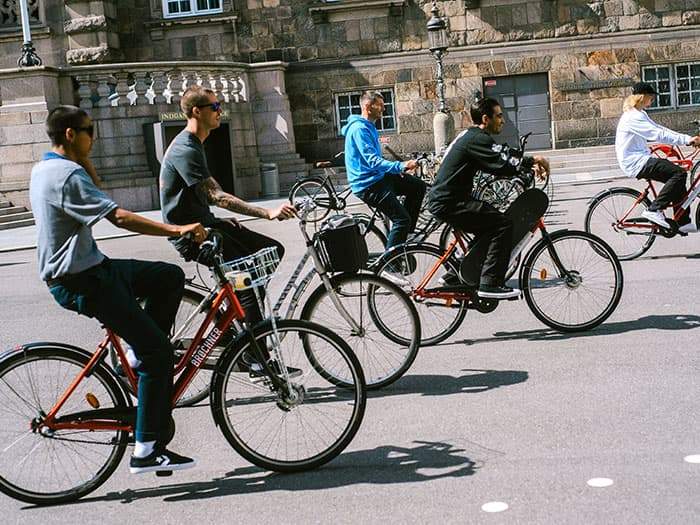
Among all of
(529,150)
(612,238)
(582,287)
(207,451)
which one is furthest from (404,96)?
(207,451)

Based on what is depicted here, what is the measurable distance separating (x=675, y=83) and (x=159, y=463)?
2421cm

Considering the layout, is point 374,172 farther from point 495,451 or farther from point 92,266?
point 92,266

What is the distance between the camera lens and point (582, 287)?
8133 mm

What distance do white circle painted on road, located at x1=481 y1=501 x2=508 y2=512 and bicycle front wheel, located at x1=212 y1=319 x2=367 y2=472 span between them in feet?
3.01

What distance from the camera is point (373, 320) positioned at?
6.83 meters

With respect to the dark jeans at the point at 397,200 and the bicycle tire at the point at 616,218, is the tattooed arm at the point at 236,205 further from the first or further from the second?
the bicycle tire at the point at 616,218

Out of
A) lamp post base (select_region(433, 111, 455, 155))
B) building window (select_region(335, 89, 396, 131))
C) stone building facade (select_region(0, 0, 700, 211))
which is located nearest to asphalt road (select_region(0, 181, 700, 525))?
lamp post base (select_region(433, 111, 455, 155))

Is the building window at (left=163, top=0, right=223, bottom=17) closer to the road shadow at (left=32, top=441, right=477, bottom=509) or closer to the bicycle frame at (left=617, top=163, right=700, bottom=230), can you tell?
the bicycle frame at (left=617, top=163, right=700, bottom=230)

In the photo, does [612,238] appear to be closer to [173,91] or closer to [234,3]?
[173,91]

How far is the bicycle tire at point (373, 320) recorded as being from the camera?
667cm

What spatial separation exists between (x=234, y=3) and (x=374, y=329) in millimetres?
22013

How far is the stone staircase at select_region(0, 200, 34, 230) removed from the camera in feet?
72.9

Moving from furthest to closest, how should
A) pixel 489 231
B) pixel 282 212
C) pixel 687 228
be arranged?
1. pixel 687 228
2. pixel 489 231
3. pixel 282 212

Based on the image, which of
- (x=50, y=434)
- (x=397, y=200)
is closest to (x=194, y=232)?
(x=50, y=434)
